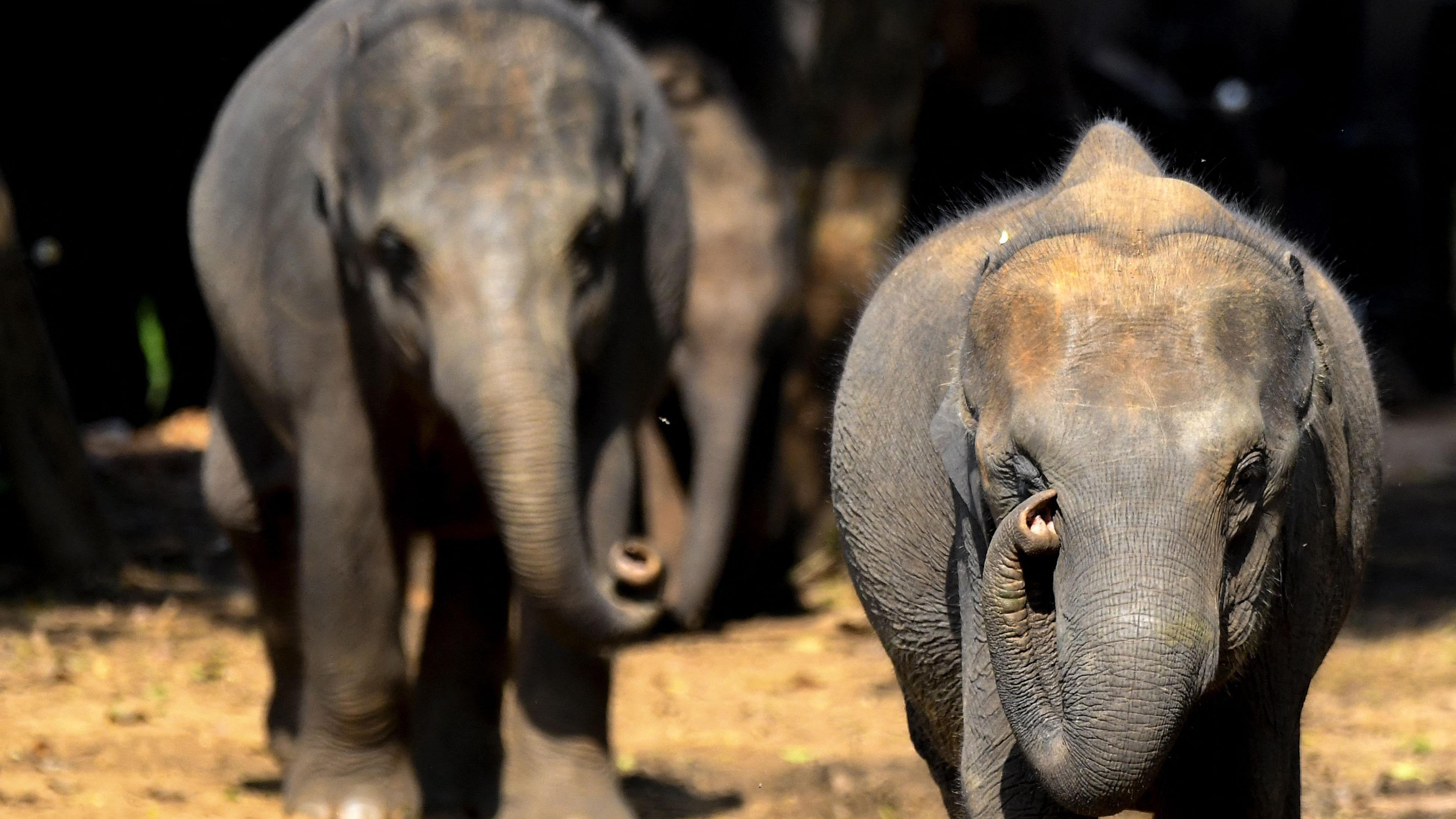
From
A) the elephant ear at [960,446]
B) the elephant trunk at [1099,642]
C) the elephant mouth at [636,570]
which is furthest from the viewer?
the elephant mouth at [636,570]

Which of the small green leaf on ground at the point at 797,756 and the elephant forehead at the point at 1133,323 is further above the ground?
the elephant forehead at the point at 1133,323

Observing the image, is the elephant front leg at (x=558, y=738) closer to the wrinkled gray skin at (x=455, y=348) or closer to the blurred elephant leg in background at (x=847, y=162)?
the wrinkled gray skin at (x=455, y=348)

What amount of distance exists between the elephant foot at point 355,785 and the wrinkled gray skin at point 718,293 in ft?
7.93

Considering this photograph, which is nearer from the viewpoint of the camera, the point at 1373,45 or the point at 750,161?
the point at 750,161

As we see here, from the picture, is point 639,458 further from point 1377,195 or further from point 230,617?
point 1377,195

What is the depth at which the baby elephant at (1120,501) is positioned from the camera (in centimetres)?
263

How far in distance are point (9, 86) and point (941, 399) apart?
Answer: 962cm

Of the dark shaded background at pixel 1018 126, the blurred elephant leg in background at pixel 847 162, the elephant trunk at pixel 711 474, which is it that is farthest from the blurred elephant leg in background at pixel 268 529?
the dark shaded background at pixel 1018 126

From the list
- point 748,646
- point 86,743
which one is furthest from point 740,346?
point 86,743

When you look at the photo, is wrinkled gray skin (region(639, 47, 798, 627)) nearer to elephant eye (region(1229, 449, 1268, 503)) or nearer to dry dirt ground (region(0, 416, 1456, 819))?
dry dirt ground (region(0, 416, 1456, 819))

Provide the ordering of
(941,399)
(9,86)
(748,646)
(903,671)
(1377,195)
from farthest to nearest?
(1377,195) → (9,86) → (748,646) → (903,671) → (941,399)

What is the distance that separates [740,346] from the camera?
26.1 ft

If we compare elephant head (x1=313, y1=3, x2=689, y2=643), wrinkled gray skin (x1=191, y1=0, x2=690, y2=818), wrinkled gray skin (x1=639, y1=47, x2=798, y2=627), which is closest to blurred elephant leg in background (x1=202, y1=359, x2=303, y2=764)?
wrinkled gray skin (x1=191, y1=0, x2=690, y2=818)

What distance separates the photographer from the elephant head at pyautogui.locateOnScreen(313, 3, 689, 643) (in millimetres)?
4723
